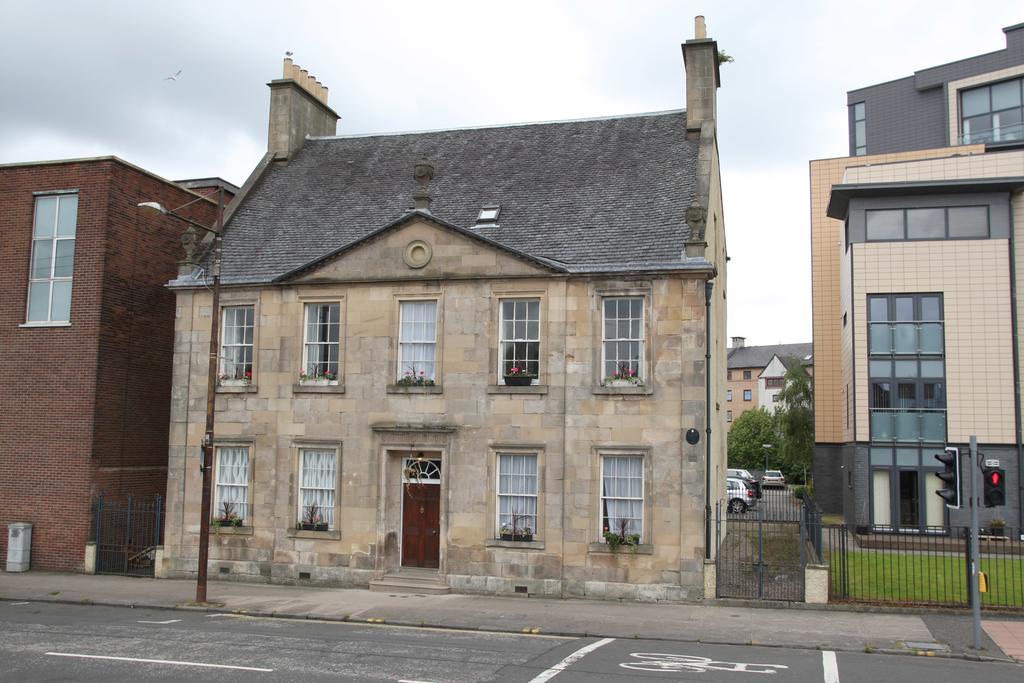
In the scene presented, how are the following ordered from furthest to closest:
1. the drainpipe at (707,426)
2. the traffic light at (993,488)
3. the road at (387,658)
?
the drainpipe at (707,426) → the traffic light at (993,488) → the road at (387,658)

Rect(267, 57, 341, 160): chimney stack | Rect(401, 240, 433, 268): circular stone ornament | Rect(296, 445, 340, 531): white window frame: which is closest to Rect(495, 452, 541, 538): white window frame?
Rect(296, 445, 340, 531): white window frame

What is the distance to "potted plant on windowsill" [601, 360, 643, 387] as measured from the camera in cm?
2044

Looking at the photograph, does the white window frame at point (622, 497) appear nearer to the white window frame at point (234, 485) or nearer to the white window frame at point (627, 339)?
the white window frame at point (627, 339)

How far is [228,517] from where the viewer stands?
2277 cm

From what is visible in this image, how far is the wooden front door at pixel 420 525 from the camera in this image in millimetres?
21609

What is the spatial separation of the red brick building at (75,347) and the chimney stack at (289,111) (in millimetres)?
4143

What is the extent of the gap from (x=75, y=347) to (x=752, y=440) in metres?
70.8

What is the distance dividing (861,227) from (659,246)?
14180 millimetres

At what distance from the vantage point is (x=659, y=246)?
21.0 m

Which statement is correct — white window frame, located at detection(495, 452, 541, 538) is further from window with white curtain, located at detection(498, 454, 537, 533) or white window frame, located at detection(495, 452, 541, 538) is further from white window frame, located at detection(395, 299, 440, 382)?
white window frame, located at detection(395, 299, 440, 382)

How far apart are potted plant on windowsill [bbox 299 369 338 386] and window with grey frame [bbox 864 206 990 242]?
19902 mm

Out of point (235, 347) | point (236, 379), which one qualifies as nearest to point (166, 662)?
point (236, 379)

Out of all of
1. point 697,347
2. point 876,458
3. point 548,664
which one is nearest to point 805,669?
point 548,664

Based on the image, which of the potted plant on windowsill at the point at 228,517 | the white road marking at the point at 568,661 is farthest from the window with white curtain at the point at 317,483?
the white road marking at the point at 568,661
